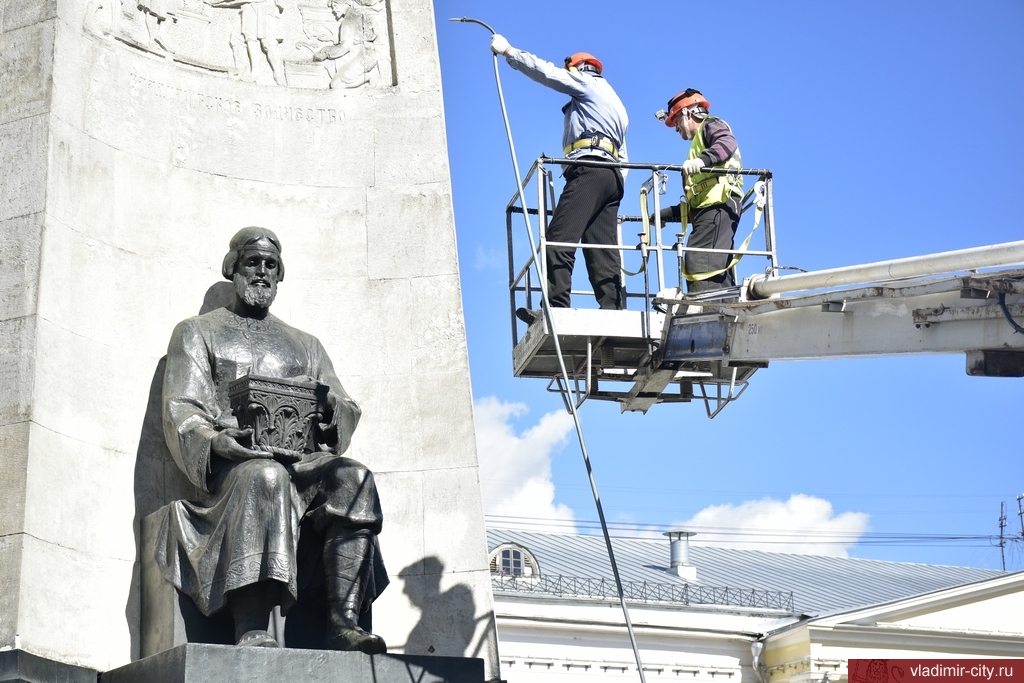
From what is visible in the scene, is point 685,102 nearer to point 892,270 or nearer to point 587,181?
point 587,181

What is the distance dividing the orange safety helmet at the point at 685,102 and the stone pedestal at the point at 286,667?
753 centimetres

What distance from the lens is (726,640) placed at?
3853cm

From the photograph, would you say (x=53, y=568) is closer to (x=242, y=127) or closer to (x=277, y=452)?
(x=277, y=452)

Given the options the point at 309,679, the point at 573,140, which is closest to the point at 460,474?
the point at 309,679

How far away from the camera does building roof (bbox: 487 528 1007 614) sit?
41.4 m

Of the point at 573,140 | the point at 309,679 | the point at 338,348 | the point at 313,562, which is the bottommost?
the point at 309,679

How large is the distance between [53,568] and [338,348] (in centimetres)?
283

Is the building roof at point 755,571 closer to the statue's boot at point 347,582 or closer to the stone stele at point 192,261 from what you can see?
the stone stele at point 192,261

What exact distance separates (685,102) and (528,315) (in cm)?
267

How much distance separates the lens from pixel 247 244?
11.6 meters

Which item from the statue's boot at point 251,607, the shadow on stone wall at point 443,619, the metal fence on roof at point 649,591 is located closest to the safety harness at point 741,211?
the shadow on stone wall at point 443,619

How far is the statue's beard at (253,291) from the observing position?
37.9 feet

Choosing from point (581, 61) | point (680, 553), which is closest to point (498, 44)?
point (581, 61)

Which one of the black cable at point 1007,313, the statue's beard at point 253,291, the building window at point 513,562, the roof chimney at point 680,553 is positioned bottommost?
the black cable at point 1007,313
